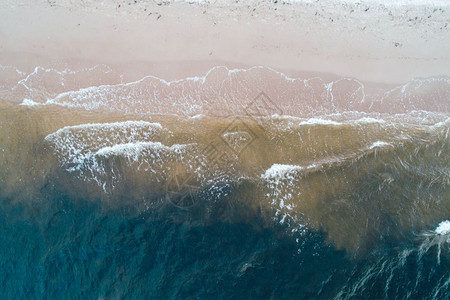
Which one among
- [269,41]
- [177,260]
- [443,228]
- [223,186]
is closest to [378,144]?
[443,228]

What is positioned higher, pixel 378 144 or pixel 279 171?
pixel 378 144

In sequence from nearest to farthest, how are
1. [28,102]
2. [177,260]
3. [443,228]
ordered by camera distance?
[177,260] → [443,228] → [28,102]

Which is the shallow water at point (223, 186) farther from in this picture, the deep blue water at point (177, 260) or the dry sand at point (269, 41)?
the dry sand at point (269, 41)

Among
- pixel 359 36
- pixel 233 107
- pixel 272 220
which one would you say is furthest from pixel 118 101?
pixel 359 36

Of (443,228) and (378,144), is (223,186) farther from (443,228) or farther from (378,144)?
(443,228)

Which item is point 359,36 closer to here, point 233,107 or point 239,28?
point 239,28

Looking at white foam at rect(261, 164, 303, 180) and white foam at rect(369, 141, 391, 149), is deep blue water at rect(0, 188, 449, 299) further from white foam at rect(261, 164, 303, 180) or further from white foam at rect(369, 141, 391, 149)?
white foam at rect(369, 141, 391, 149)
